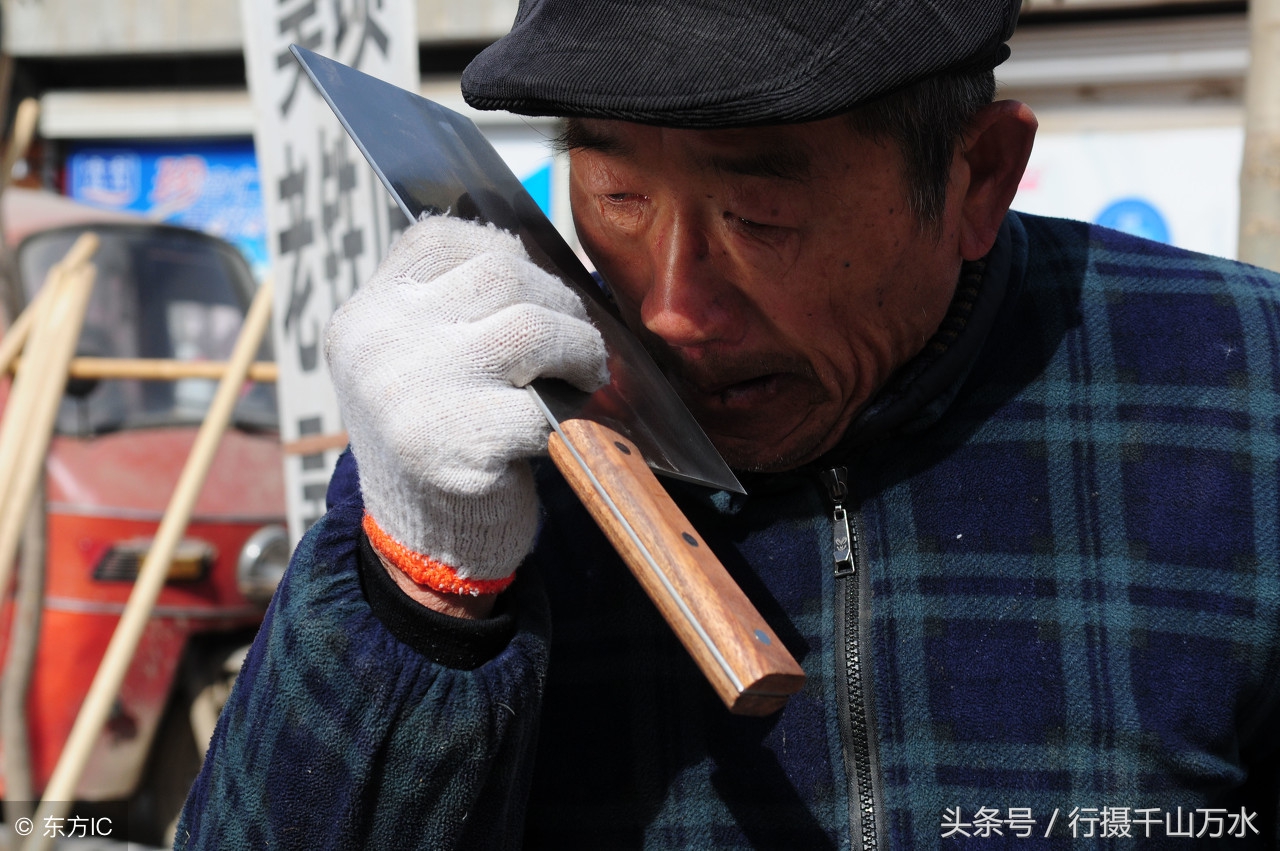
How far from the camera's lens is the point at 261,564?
4.28 m

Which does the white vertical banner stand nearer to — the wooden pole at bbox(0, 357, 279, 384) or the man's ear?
the wooden pole at bbox(0, 357, 279, 384)

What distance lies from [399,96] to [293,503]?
2.11 m

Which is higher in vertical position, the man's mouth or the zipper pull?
the man's mouth

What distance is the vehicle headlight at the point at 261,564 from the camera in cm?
426

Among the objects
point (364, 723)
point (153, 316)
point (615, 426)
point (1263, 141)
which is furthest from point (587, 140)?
point (153, 316)

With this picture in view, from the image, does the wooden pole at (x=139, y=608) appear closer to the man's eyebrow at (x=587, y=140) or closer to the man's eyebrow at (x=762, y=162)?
the man's eyebrow at (x=587, y=140)

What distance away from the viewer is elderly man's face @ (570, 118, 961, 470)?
3.69ft

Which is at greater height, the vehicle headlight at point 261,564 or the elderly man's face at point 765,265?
the elderly man's face at point 765,265

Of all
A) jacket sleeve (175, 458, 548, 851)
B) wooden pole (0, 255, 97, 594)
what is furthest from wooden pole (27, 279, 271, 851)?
jacket sleeve (175, 458, 548, 851)

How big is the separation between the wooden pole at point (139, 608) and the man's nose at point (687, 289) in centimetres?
273

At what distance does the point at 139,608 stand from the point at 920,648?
282cm

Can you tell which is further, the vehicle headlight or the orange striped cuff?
the vehicle headlight

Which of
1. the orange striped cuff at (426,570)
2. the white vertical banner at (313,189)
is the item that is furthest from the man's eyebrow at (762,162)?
the white vertical banner at (313,189)

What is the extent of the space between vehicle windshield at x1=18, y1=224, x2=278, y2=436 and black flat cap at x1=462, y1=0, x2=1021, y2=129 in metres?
3.96
